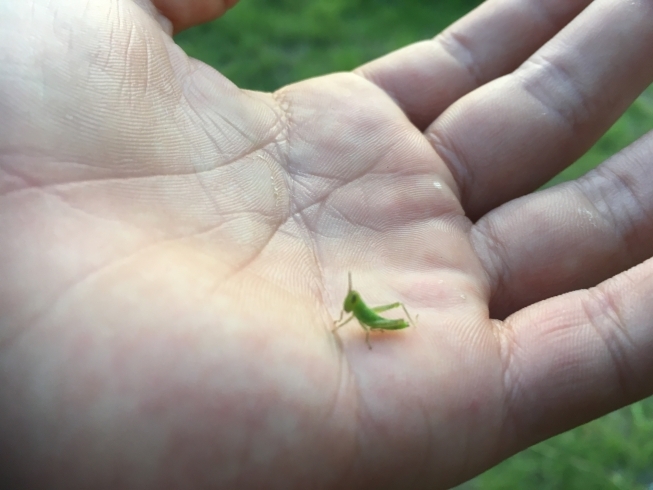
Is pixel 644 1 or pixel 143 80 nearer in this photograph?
pixel 143 80

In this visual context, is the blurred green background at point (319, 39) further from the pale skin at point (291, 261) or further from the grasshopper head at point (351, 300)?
the grasshopper head at point (351, 300)

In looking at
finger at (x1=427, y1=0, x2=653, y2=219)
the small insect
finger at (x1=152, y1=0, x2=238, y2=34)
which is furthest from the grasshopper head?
finger at (x1=152, y1=0, x2=238, y2=34)

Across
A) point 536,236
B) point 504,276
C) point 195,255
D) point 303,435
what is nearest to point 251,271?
point 195,255

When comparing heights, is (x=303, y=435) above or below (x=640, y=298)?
below

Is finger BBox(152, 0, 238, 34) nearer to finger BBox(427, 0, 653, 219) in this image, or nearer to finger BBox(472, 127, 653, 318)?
finger BBox(427, 0, 653, 219)

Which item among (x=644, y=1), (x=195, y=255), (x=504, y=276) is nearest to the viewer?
(x=195, y=255)

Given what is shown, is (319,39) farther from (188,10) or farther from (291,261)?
(291,261)

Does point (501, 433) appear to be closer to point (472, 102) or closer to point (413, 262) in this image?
point (413, 262)
